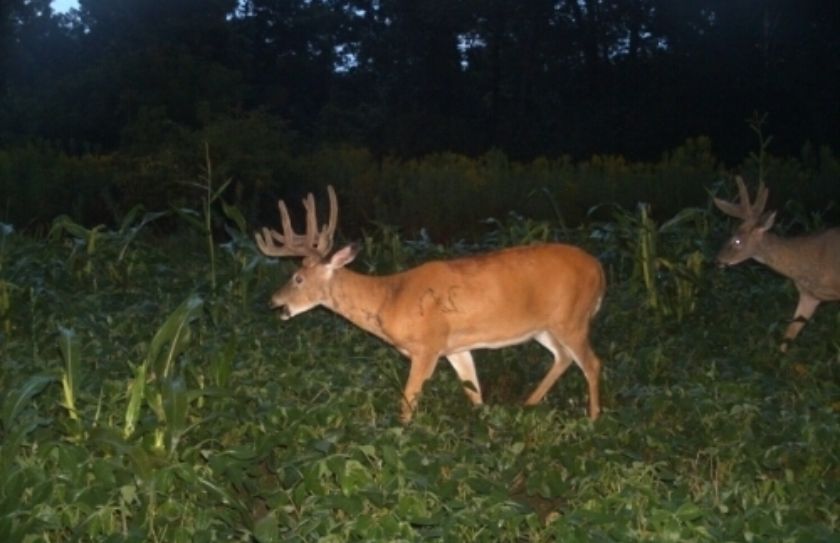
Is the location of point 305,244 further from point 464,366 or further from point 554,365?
point 554,365

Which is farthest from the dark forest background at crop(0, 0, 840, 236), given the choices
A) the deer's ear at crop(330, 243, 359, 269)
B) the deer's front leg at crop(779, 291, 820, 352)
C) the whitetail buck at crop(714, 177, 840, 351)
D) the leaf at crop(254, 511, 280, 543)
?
the leaf at crop(254, 511, 280, 543)

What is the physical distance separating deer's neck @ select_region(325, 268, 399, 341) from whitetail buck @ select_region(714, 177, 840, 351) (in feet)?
10.5

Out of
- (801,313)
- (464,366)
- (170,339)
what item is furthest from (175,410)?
(801,313)

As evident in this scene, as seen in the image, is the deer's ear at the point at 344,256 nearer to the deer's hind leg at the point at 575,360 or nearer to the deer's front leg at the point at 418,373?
the deer's front leg at the point at 418,373

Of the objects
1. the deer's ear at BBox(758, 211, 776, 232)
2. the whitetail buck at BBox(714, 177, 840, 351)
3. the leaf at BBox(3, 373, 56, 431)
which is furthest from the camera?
the deer's ear at BBox(758, 211, 776, 232)

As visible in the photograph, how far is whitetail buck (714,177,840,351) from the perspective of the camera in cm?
1084

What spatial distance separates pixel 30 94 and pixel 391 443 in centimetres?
2822

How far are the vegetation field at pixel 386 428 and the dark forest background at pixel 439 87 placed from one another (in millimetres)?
9335

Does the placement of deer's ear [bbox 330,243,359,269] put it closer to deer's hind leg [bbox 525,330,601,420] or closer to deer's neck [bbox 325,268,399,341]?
deer's neck [bbox 325,268,399,341]

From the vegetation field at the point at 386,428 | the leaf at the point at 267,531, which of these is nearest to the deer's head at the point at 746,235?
the vegetation field at the point at 386,428

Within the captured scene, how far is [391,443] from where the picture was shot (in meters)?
6.58

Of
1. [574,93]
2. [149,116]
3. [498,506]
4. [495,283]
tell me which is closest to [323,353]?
[495,283]

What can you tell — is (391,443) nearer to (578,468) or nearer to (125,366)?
(578,468)

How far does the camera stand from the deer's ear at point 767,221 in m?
11.3
